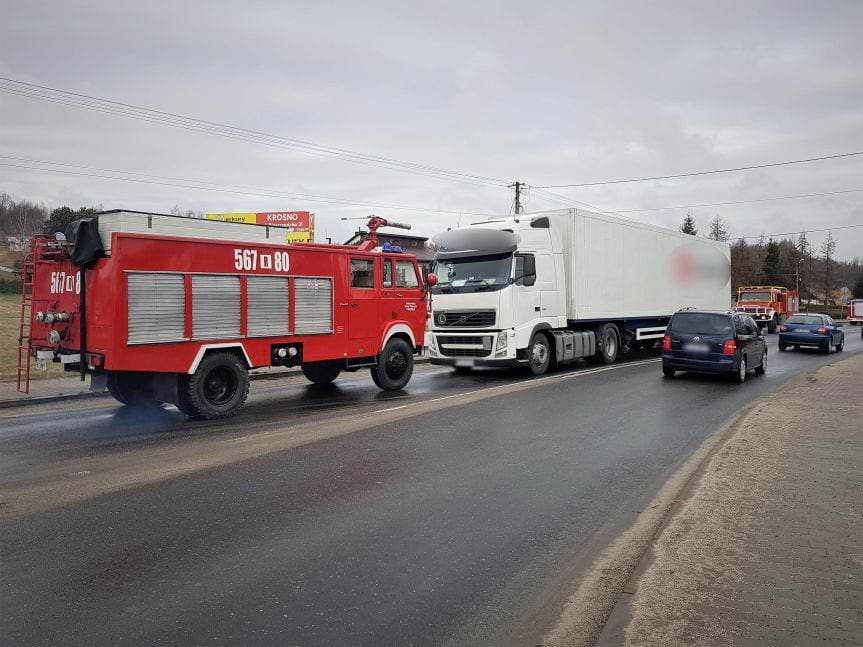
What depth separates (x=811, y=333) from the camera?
2497 cm

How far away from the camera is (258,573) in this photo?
4309 mm

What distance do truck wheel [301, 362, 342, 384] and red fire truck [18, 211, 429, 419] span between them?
181 millimetres

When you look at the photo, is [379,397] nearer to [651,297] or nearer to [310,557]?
[310,557]

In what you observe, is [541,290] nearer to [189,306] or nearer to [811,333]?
[189,306]

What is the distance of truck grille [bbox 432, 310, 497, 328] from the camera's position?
15.1 m

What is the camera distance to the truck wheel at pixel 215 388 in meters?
9.73

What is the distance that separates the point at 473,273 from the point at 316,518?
1087cm

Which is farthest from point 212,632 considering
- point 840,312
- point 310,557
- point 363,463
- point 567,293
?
point 840,312

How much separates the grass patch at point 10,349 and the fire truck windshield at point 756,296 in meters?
35.5

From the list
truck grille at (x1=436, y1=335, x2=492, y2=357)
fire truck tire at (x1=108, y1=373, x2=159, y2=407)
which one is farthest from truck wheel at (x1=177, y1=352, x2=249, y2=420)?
truck grille at (x1=436, y1=335, x2=492, y2=357)

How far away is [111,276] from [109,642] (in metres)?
6.41

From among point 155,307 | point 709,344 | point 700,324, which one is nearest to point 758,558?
point 155,307

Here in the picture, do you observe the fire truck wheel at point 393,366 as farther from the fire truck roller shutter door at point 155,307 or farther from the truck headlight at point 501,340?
the fire truck roller shutter door at point 155,307

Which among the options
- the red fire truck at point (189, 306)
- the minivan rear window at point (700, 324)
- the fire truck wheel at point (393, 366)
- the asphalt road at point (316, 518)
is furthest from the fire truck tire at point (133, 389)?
the minivan rear window at point (700, 324)
